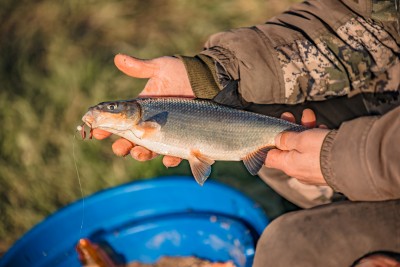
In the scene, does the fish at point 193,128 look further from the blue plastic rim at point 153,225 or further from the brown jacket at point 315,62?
the blue plastic rim at point 153,225

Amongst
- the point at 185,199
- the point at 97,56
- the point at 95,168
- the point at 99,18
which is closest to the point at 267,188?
the point at 185,199

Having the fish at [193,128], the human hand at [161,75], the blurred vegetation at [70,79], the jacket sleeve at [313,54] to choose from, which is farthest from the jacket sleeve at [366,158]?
the blurred vegetation at [70,79]

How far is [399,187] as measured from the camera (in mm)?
2084

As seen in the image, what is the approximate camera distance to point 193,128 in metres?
2.36

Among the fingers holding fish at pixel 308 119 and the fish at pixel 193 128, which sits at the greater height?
the fish at pixel 193 128

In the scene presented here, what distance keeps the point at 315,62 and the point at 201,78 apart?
2.27 ft

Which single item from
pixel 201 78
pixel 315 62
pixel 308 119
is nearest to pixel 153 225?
pixel 201 78

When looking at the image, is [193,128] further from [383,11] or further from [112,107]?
[383,11]

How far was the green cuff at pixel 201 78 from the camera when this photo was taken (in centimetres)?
270

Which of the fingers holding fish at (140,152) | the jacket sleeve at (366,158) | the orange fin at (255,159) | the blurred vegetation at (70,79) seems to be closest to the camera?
the jacket sleeve at (366,158)

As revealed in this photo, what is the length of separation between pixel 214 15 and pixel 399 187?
308 cm

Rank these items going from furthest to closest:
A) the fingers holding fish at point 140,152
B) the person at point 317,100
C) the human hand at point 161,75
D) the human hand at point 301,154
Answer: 1. the human hand at point 161,75
2. the fingers holding fish at point 140,152
3. the human hand at point 301,154
4. the person at point 317,100

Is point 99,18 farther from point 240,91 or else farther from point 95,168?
point 240,91

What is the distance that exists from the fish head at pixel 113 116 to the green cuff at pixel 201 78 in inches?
19.0
